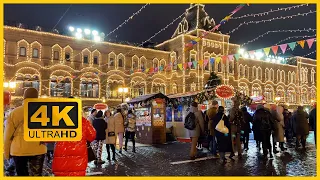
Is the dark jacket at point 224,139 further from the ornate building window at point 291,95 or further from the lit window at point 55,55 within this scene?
the ornate building window at point 291,95

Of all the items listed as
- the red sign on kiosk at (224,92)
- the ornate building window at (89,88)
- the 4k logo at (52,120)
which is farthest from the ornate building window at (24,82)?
the 4k logo at (52,120)

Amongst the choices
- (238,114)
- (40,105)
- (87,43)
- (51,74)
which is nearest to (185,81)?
(87,43)

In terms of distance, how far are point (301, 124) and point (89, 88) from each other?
24154 millimetres

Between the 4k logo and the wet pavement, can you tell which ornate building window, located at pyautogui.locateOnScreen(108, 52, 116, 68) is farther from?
the 4k logo

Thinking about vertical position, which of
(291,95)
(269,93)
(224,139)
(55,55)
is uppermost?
(55,55)

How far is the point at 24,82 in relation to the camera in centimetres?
2820

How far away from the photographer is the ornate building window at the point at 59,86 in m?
29.9

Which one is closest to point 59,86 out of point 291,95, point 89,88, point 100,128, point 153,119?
point 89,88

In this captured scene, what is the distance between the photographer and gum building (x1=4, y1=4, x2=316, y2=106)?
28562mm

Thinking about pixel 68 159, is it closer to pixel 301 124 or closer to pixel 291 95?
pixel 301 124

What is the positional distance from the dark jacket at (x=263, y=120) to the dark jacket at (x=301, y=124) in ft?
8.91

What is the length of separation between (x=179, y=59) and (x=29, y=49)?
16.2 metres

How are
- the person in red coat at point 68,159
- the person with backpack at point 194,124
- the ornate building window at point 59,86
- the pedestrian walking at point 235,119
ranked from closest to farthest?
the person in red coat at point 68,159 < the person with backpack at point 194,124 < the pedestrian walking at point 235,119 < the ornate building window at point 59,86

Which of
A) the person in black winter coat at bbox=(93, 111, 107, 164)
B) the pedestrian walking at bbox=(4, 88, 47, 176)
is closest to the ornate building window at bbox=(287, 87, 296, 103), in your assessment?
the person in black winter coat at bbox=(93, 111, 107, 164)
